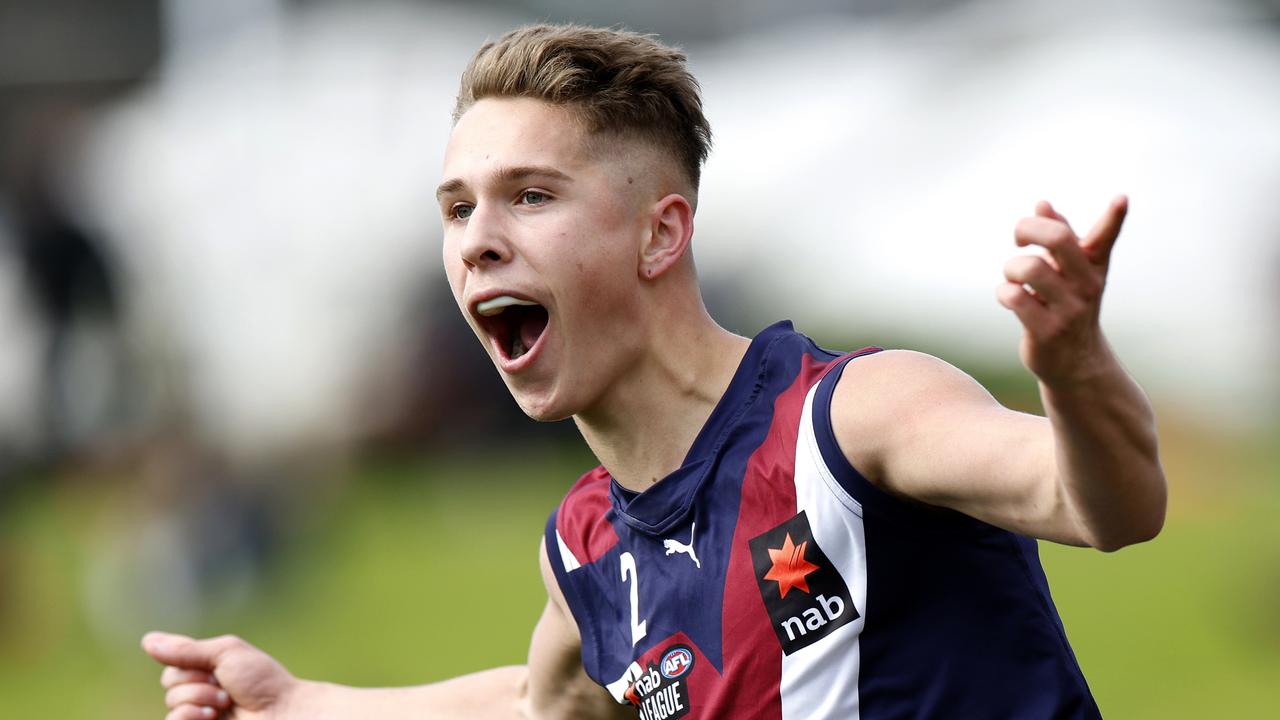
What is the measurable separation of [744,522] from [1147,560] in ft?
28.6

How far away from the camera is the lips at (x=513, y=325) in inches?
133

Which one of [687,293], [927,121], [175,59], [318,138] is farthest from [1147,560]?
[175,59]

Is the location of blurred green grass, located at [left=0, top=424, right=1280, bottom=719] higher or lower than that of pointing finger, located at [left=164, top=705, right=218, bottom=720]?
higher

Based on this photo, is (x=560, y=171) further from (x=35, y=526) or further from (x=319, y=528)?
(x=35, y=526)

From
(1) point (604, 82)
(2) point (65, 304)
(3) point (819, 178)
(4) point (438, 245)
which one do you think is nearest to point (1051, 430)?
(1) point (604, 82)

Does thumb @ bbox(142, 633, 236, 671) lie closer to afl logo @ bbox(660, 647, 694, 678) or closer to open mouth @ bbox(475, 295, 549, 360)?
open mouth @ bbox(475, 295, 549, 360)

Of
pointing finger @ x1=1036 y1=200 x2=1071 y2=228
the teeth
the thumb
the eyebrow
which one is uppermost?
the eyebrow

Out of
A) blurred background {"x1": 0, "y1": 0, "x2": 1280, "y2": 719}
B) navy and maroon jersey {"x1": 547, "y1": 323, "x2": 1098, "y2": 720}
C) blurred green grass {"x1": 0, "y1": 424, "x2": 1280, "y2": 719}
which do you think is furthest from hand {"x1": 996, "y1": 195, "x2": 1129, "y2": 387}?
blurred background {"x1": 0, "y1": 0, "x2": 1280, "y2": 719}

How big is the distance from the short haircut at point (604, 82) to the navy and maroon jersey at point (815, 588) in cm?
54

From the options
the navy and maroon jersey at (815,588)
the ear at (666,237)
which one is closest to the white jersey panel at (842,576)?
the navy and maroon jersey at (815,588)

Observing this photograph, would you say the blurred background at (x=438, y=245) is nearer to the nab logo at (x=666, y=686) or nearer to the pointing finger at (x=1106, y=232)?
the nab logo at (x=666, y=686)

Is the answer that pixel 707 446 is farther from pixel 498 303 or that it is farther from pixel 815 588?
pixel 498 303

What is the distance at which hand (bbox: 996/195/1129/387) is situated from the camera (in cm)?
220

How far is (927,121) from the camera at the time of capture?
1698 cm
